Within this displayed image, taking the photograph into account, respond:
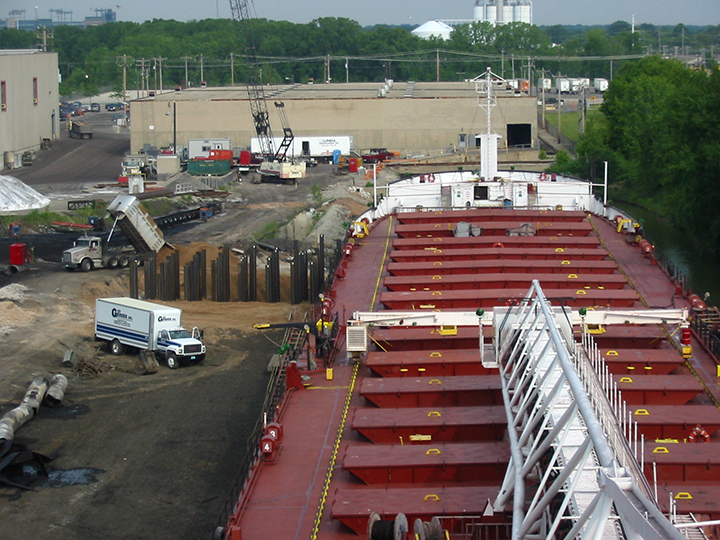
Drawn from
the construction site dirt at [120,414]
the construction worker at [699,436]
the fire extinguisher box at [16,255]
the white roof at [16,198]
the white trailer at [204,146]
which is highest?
the white trailer at [204,146]

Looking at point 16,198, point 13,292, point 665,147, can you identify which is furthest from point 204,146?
point 13,292

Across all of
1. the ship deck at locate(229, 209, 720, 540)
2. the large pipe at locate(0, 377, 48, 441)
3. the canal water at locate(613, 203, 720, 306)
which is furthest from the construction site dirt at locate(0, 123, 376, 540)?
the canal water at locate(613, 203, 720, 306)

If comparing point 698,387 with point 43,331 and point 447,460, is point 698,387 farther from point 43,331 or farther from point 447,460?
point 43,331

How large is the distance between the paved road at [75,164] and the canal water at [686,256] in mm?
46899

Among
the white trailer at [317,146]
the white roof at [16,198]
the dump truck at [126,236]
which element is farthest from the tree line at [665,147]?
the white roof at [16,198]

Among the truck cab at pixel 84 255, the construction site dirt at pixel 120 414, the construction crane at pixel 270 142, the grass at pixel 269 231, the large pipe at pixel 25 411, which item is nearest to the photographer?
the construction site dirt at pixel 120 414

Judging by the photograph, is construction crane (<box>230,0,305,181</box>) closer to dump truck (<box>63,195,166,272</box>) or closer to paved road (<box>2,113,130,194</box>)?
paved road (<box>2,113,130,194</box>)

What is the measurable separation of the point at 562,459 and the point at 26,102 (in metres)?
93.2

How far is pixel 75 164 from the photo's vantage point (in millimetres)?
Result: 99438

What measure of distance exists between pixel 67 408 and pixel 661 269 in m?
21.6

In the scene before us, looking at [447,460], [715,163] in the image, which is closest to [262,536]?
[447,460]

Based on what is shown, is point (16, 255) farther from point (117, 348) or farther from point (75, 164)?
point (75, 164)

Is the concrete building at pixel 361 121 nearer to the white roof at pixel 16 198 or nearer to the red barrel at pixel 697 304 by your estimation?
the white roof at pixel 16 198

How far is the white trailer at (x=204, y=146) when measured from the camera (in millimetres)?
96438
